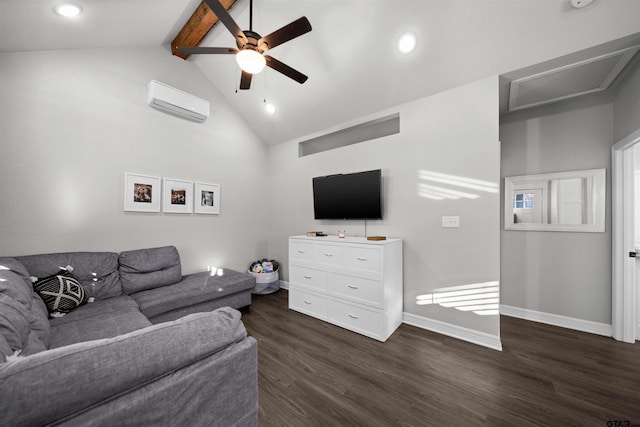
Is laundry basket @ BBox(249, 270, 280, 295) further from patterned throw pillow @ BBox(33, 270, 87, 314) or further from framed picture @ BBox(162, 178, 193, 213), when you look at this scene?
patterned throw pillow @ BBox(33, 270, 87, 314)

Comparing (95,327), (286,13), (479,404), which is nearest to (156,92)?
(286,13)

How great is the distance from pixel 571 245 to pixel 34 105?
577 cm

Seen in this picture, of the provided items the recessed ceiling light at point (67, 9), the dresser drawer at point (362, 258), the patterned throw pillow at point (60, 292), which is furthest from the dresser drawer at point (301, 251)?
the recessed ceiling light at point (67, 9)

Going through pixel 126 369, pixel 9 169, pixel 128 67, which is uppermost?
pixel 128 67

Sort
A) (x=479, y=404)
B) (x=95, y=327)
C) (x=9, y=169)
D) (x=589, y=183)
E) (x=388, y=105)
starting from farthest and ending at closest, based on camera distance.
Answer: (x=388, y=105) → (x=589, y=183) → (x=9, y=169) → (x=95, y=327) → (x=479, y=404)

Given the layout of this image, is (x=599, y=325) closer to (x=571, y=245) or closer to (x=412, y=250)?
(x=571, y=245)

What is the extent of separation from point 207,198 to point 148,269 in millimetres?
1255

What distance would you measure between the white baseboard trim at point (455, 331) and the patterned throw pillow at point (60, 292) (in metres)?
3.24

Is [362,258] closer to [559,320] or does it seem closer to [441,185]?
[441,185]

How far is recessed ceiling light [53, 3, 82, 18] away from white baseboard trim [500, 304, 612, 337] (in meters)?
5.34

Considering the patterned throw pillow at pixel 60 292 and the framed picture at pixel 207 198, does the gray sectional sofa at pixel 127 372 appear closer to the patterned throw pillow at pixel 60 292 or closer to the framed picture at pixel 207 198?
the patterned throw pillow at pixel 60 292

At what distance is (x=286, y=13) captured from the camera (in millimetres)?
2449

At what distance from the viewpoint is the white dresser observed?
2457 mm

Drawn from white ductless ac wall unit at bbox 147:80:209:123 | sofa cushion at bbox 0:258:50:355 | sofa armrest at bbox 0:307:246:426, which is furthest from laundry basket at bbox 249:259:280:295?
sofa armrest at bbox 0:307:246:426
